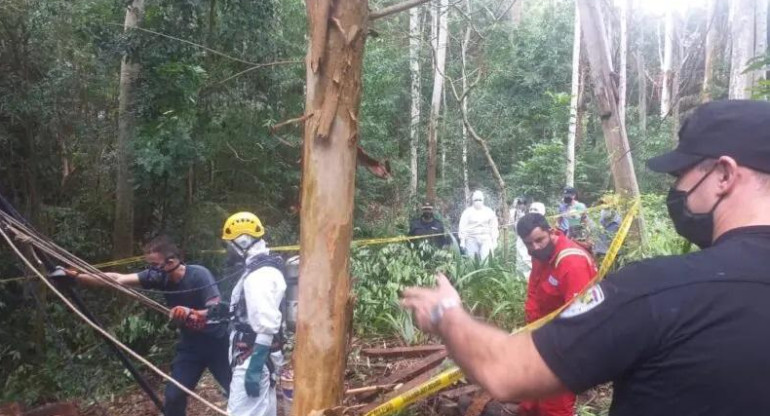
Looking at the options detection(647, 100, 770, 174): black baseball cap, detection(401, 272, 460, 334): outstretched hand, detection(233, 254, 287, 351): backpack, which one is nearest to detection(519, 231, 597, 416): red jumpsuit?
detection(233, 254, 287, 351): backpack

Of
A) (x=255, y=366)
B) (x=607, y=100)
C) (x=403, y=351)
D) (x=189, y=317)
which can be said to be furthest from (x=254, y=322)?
(x=607, y=100)

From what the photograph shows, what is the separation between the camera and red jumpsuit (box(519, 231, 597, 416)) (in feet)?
14.3

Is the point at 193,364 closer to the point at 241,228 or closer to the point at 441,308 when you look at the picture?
the point at 241,228

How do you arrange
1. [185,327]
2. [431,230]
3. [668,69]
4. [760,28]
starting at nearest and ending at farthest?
[185,327]
[431,230]
[760,28]
[668,69]

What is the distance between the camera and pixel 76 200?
10312mm

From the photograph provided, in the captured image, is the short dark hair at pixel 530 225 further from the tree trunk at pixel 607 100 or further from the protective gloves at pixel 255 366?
the tree trunk at pixel 607 100

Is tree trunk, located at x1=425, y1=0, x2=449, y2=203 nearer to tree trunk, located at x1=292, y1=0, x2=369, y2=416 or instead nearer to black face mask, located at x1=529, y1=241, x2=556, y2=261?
black face mask, located at x1=529, y1=241, x2=556, y2=261

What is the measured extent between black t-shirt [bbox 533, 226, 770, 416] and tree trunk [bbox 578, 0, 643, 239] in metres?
5.57

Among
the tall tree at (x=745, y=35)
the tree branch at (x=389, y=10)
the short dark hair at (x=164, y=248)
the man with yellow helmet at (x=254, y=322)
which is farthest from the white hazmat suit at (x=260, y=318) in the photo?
the tall tree at (x=745, y=35)

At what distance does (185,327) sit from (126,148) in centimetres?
529

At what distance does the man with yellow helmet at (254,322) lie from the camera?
14.0ft

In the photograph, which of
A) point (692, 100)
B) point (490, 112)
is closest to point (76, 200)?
point (490, 112)

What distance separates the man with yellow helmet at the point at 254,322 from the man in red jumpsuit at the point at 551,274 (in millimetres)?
1859

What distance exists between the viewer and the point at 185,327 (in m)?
4.82
